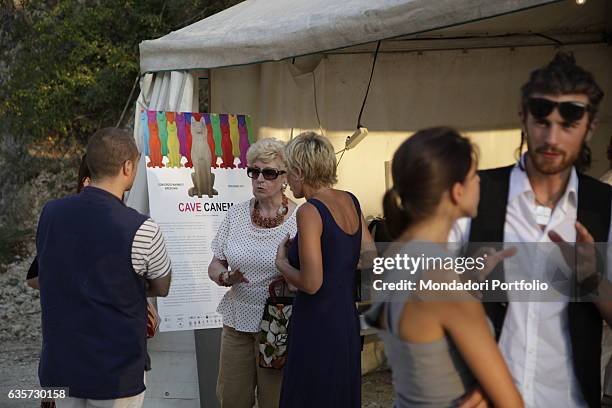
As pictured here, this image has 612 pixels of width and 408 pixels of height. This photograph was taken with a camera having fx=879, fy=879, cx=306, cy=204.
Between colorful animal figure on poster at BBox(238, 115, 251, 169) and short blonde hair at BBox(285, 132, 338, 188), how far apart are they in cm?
198

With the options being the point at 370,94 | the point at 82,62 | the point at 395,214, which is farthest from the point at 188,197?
the point at 82,62

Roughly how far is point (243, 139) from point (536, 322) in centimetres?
354

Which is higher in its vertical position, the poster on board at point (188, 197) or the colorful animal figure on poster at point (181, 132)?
the colorful animal figure on poster at point (181, 132)

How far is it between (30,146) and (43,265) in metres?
12.1

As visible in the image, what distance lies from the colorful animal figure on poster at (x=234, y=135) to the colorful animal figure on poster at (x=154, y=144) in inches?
19.2

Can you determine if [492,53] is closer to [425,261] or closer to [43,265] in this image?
[43,265]

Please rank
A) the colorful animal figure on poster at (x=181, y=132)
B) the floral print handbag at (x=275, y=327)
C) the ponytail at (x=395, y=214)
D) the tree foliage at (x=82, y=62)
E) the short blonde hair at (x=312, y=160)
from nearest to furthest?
the ponytail at (x=395, y=214) < the short blonde hair at (x=312, y=160) < the floral print handbag at (x=275, y=327) < the colorful animal figure on poster at (x=181, y=132) < the tree foliage at (x=82, y=62)

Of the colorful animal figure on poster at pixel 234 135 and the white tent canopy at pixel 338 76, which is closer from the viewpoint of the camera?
the white tent canopy at pixel 338 76

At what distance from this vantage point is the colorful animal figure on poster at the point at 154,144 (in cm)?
519

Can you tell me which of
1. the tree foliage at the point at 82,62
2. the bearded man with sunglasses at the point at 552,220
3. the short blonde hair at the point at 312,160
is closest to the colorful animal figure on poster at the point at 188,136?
the short blonde hair at the point at 312,160

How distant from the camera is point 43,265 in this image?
3.31 meters

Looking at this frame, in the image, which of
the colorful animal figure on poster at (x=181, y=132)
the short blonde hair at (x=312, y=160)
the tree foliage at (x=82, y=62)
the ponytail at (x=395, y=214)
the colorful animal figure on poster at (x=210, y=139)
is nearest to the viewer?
the ponytail at (x=395, y=214)

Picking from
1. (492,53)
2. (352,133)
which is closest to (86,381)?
(352,133)

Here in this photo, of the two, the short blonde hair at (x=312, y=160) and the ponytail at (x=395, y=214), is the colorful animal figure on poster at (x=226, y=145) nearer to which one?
the short blonde hair at (x=312, y=160)
